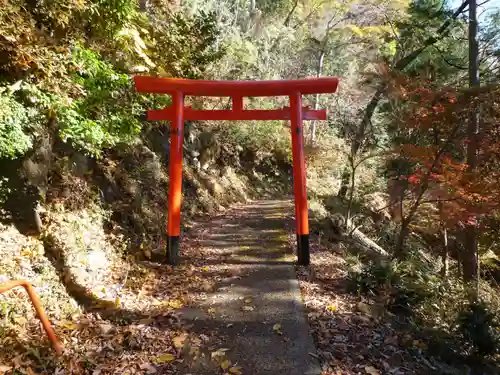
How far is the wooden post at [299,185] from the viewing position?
227 inches

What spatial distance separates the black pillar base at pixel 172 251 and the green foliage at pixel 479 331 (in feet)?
13.4

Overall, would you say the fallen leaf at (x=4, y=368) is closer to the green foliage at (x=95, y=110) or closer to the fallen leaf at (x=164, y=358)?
the fallen leaf at (x=164, y=358)

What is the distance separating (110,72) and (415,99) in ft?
20.2

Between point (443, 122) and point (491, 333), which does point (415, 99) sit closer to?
point (443, 122)

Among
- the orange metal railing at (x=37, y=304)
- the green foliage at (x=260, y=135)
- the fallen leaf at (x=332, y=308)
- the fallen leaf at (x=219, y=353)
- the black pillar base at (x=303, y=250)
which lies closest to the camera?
the orange metal railing at (x=37, y=304)

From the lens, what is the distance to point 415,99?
292 inches

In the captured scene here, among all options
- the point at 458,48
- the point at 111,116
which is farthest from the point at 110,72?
the point at 458,48

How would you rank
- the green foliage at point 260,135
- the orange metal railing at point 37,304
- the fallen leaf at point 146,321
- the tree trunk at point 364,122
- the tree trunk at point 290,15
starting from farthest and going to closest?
the tree trunk at point 290,15 < the green foliage at point 260,135 < the tree trunk at point 364,122 < the fallen leaf at point 146,321 < the orange metal railing at point 37,304

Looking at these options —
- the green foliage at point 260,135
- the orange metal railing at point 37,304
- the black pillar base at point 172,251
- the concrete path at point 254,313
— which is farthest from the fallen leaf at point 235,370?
the green foliage at point 260,135

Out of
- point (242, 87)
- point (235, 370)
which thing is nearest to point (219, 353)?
point (235, 370)

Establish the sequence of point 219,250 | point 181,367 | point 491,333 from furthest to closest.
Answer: point 219,250 < point 491,333 < point 181,367

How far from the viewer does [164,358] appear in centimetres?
335

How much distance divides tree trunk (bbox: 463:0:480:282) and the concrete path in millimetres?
3794

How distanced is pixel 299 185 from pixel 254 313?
2.36 meters
